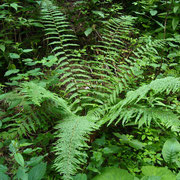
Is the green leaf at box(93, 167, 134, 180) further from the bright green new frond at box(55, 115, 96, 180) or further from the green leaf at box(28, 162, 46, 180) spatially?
the green leaf at box(28, 162, 46, 180)

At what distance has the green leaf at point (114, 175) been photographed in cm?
114

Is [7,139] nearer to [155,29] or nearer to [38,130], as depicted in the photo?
[38,130]

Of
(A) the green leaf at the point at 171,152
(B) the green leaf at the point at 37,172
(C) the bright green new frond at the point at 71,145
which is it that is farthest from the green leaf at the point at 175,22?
(B) the green leaf at the point at 37,172

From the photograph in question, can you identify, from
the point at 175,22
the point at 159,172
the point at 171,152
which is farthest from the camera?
the point at 175,22

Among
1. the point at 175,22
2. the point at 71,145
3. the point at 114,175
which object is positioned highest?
the point at 175,22

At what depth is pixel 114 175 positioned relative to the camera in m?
1.18

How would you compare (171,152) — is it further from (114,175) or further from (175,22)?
(175,22)

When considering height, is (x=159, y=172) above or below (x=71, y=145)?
below

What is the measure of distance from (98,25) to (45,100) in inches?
73.0

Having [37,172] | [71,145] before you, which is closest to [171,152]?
[71,145]

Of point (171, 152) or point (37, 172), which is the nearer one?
point (37, 172)

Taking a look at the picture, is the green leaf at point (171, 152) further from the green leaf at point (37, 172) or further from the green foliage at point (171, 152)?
the green leaf at point (37, 172)

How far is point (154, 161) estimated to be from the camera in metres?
1.43

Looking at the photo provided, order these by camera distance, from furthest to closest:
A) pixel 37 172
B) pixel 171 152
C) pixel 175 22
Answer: pixel 175 22
pixel 171 152
pixel 37 172
